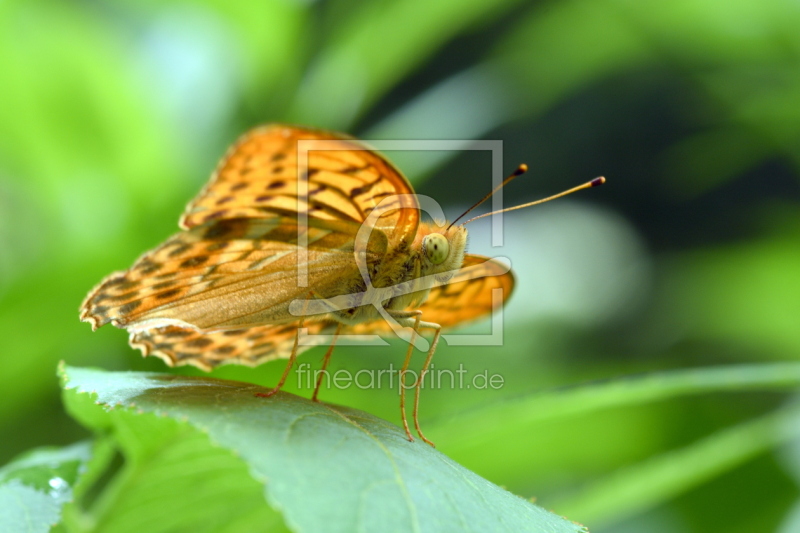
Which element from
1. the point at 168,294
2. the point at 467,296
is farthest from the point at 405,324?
the point at 168,294

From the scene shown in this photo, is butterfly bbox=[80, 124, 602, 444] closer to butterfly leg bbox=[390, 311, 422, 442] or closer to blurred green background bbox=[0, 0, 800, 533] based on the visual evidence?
butterfly leg bbox=[390, 311, 422, 442]

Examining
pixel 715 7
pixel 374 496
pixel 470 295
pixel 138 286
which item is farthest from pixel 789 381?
pixel 715 7

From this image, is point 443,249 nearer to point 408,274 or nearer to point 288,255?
point 408,274

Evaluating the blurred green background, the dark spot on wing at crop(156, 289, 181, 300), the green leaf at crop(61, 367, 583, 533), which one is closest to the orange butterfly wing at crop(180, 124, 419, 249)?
the dark spot on wing at crop(156, 289, 181, 300)

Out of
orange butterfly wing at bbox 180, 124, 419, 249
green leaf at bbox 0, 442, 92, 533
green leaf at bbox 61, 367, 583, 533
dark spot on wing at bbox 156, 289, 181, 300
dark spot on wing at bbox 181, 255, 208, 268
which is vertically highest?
orange butterfly wing at bbox 180, 124, 419, 249

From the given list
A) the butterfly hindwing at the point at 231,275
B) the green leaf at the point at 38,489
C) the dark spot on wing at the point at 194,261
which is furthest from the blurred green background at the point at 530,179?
the green leaf at the point at 38,489

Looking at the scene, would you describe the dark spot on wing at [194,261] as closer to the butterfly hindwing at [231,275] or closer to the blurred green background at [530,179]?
A: the butterfly hindwing at [231,275]
